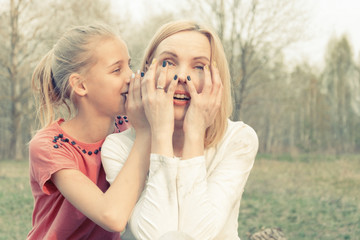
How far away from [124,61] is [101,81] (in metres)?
0.22

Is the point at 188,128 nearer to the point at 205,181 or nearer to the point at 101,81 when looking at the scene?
the point at 205,181

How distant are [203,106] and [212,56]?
39 centimetres

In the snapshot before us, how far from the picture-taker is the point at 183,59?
276 centimetres

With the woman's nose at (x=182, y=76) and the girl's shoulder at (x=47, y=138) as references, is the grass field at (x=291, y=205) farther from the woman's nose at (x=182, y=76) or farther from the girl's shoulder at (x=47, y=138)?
the woman's nose at (x=182, y=76)

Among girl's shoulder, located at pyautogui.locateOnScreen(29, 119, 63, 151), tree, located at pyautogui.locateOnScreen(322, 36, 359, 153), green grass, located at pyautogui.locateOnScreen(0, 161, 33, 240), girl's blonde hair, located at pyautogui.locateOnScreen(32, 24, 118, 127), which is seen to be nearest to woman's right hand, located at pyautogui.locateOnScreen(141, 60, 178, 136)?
girl's blonde hair, located at pyautogui.locateOnScreen(32, 24, 118, 127)

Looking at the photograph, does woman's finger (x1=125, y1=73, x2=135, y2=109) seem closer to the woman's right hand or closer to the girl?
the girl

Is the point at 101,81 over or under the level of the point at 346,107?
over

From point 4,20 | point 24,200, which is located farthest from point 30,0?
point 24,200

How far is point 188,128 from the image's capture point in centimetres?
269

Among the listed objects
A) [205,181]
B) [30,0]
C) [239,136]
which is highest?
[30,0]

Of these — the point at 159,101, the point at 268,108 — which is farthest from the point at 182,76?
the point at 268,108

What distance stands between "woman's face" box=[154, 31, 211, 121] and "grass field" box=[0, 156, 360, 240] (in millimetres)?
4614

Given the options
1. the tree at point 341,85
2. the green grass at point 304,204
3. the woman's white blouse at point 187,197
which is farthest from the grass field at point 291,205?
the tree at point 341,85

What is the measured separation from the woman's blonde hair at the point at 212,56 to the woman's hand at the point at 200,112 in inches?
5.3
